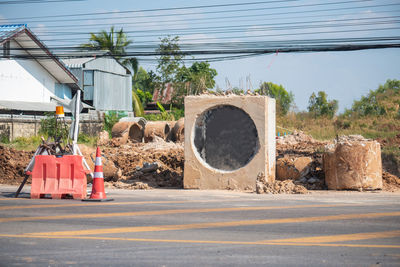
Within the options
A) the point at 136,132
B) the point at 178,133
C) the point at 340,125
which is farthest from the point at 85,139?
the point at 340,125

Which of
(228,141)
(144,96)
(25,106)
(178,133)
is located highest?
(144,96)

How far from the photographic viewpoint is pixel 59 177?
454 inches

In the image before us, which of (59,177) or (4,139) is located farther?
(4,139)

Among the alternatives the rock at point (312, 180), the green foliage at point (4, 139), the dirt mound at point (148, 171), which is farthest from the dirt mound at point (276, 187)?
the green foliage at point (4, 139)

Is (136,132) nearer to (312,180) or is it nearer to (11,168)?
(11,168)

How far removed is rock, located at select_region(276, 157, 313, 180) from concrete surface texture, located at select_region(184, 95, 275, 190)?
947 millimetres

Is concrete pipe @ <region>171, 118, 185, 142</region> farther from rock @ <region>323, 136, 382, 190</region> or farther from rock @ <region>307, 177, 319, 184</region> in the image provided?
rock @ <region>323, 136, 382, 190</region>

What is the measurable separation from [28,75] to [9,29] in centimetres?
350

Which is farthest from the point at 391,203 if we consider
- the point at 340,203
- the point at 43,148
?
the point at 43,148

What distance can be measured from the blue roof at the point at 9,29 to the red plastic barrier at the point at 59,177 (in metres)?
23.0

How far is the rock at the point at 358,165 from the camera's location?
12.9 metres

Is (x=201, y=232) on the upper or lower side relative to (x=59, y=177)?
lower

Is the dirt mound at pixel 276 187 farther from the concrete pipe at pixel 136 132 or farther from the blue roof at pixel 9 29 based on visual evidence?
the blue roof at pixel 9 29

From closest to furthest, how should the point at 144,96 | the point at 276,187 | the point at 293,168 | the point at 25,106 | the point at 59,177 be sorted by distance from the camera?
the point at 59,177
the point at 276,187
the point at 293,168
the point at 25,106
the point at 144,96
